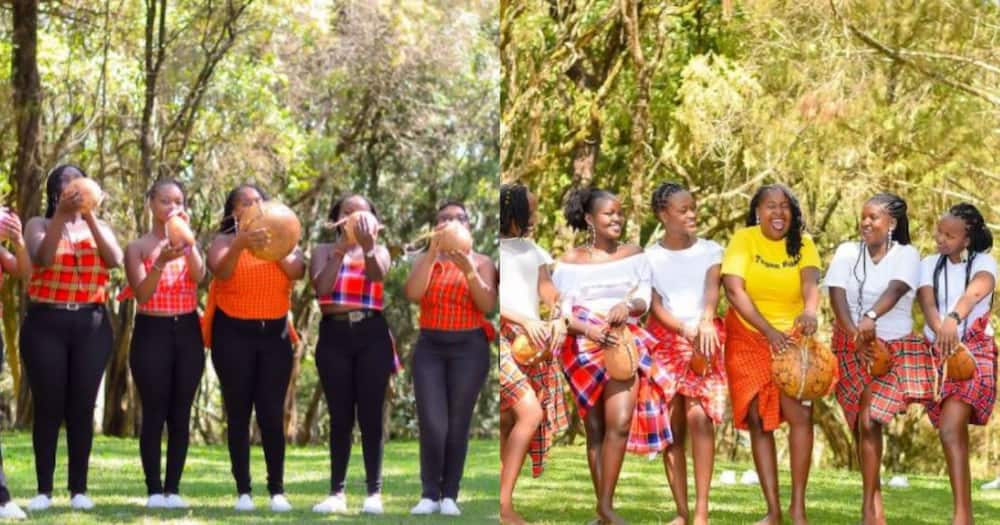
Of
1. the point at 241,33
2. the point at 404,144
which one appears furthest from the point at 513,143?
the point at 241,33

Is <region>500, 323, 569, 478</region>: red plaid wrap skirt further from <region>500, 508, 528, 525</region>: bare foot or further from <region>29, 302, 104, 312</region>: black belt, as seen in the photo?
<region>29, 302, 104, 312</region>: black belt

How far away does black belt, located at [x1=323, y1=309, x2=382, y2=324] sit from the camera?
5.91 metres

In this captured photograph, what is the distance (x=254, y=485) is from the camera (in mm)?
6234

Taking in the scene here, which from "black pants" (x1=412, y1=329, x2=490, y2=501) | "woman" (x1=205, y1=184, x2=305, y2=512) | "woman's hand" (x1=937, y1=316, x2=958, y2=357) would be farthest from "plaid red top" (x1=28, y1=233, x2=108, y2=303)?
"woman's hand" (x1=937, y1=316, x2=958, y2=357)

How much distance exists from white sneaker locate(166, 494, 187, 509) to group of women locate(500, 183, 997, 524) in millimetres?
1247

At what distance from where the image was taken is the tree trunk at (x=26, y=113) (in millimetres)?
6426

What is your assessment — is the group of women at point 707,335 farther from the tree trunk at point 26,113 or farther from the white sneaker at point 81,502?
the tree trunk at point 26,113

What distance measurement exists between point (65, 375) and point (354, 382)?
110 cm

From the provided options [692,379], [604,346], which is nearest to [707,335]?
[692,379]

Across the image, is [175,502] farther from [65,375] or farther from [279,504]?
[65,375]

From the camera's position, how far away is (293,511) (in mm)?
5977

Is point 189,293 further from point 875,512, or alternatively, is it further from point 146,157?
point 875,512

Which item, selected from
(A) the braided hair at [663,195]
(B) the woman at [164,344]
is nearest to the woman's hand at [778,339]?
(A) the braided hair at [663,195]

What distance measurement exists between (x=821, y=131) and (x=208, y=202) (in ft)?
15.9
